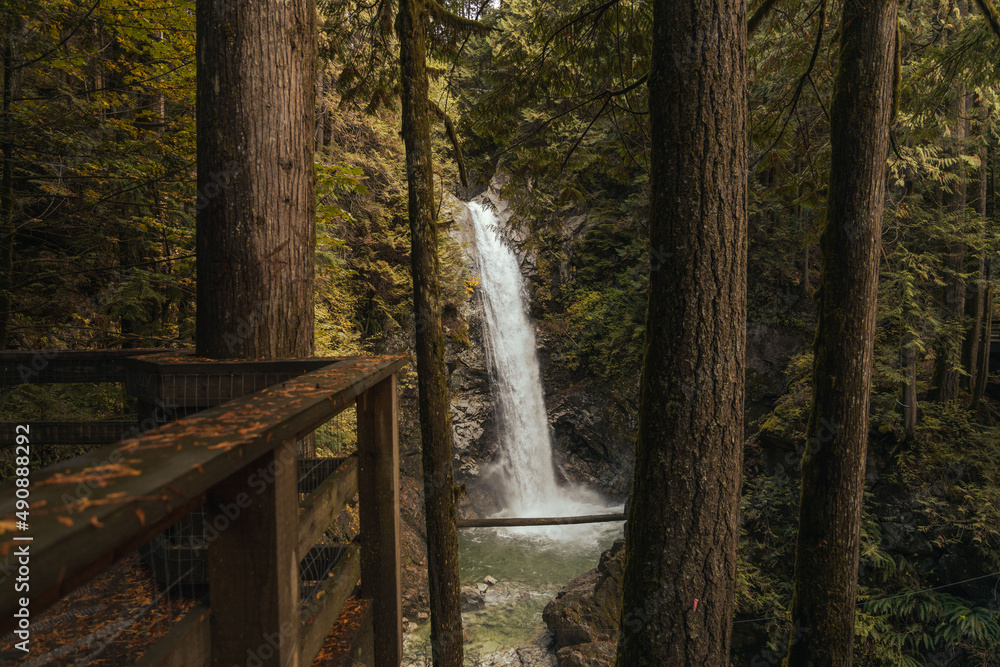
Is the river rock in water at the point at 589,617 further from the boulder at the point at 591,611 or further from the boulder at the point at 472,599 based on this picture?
the boulder at the point at 472,599

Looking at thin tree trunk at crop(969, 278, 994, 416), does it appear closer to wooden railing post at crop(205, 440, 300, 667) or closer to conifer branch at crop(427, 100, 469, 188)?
conifer branch at crop(427, 100, 469, 188)

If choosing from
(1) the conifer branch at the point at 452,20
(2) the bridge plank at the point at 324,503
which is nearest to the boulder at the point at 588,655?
(2) the bridge plank at the point at 324,503

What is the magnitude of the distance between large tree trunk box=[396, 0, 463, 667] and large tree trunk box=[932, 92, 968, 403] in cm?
893

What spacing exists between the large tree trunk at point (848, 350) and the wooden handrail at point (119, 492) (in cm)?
413

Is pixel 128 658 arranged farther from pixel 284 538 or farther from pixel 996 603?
pixel 996 603

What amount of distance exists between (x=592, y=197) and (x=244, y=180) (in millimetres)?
6821

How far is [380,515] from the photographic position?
1968mm

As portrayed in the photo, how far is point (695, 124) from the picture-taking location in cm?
249

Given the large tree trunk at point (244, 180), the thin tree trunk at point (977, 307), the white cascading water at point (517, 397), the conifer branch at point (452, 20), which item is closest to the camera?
the large tree trunk at point (244, 180)

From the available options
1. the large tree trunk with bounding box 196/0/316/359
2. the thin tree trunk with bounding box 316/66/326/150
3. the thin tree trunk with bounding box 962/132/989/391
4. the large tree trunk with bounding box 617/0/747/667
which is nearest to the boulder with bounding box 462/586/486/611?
the large tree trunk with bounding box 617/0/747/667

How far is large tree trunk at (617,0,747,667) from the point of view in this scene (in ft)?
8.04

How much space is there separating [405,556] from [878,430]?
8.54 m

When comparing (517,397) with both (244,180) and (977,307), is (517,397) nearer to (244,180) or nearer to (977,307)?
(977,307)

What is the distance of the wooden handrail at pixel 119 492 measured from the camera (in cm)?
47
